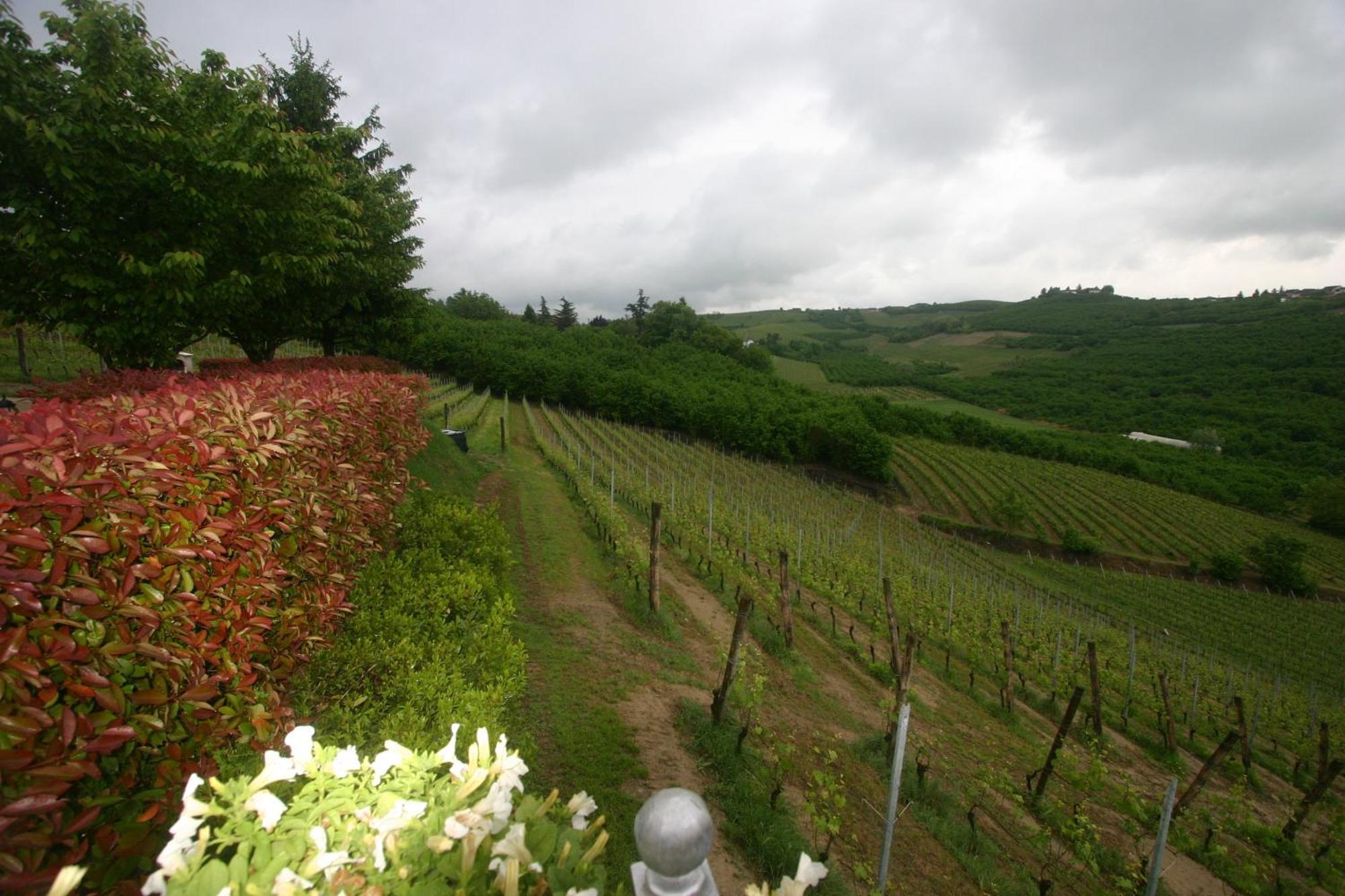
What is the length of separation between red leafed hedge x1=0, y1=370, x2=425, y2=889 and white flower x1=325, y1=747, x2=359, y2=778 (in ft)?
2.04

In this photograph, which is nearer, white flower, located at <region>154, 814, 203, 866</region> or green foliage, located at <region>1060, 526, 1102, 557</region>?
white flower, located at <region>154, 814, 203, 866</region>

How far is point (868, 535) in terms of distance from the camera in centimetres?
3350

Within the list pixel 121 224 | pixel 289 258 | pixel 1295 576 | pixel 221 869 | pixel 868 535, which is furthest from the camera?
pixel 1295 576

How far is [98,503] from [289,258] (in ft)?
25.4

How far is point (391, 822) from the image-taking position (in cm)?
136

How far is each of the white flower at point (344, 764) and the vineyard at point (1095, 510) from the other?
53.1 m

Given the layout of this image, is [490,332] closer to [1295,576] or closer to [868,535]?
[868,535]

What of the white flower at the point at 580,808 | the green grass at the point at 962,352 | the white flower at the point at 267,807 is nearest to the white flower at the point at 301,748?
the white flower at the point at 267,807

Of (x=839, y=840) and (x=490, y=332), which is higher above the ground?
(x=490, y=332)

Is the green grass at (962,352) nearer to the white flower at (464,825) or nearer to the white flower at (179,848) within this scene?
the white flower at (464,825)

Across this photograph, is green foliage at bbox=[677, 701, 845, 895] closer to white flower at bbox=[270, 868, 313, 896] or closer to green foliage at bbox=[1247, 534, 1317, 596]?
white flower at bbox=[270, 868, 313, 896]

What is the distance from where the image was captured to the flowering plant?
4.05ft

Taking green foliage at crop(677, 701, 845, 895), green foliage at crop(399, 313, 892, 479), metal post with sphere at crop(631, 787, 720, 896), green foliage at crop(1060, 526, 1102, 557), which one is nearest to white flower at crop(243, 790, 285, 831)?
metal post with sphere at crop(631, 787, 720, 896)

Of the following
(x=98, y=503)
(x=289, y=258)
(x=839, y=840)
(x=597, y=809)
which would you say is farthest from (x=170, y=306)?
(x=839, y=840)
